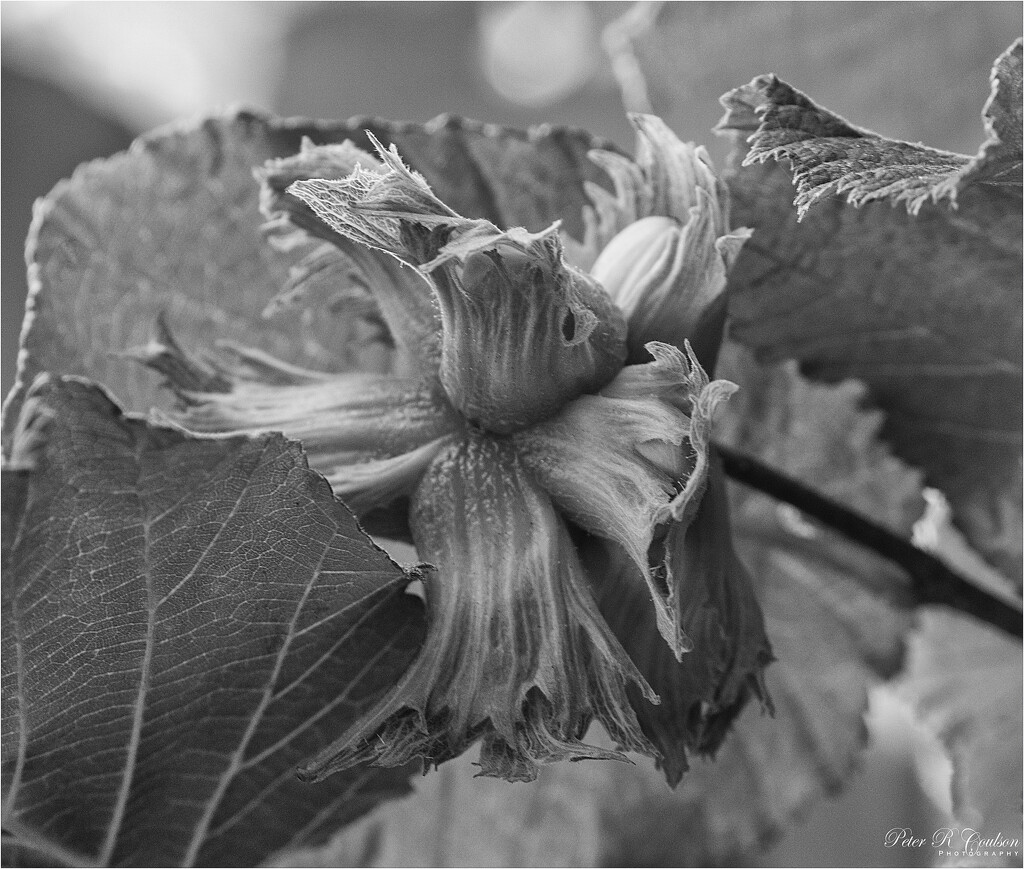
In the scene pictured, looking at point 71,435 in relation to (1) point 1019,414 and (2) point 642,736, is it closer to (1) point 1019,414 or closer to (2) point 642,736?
(2) point 642,736

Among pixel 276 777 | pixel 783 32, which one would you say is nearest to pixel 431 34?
pixel 783 32

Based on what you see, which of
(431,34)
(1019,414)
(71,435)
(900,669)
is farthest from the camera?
(431,34)

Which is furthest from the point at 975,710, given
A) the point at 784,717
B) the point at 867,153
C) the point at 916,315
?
the point at 867,153

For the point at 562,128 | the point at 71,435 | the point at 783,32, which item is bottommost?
the point at 71,435

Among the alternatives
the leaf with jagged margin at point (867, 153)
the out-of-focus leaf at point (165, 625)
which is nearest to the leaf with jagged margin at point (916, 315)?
the leaf with jagged margin at point (867, 153)

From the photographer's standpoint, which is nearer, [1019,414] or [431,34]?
[1019,414]

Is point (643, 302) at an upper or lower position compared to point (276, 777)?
upper

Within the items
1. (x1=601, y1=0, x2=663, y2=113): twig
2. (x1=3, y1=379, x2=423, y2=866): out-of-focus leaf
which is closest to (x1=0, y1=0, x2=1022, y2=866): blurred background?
(x1=601, y1=0, x2=663, y2=113): twig

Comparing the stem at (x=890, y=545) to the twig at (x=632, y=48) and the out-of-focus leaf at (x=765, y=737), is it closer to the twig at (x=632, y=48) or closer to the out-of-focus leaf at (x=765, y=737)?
the out-of-focus leaf at (x=765, y=737)
